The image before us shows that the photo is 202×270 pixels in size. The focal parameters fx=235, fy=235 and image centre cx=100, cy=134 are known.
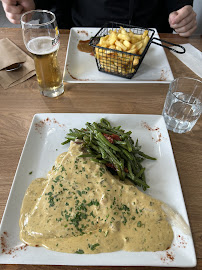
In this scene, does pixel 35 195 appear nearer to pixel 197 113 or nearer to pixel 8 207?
pixel 8 207

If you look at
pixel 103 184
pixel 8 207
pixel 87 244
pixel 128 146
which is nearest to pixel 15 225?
pixel 8 207

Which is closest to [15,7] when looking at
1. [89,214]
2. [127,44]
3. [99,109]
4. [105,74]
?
[105,74]

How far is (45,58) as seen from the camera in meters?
1.79

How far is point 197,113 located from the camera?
171 cm

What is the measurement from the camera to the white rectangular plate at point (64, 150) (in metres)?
1.08

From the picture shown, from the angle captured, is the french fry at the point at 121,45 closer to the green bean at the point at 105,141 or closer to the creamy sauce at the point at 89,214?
the green bean at the point at 105,141

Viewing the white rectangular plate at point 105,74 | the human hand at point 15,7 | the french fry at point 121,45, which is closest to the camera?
the french fry at point 121,45

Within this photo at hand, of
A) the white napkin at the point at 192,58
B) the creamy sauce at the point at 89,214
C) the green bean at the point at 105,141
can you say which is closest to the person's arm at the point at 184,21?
the white napkin at the point at 192,58

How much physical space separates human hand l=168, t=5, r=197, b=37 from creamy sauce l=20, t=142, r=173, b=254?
2046mm

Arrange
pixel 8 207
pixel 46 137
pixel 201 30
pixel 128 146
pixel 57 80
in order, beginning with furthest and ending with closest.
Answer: pixel 201 30, pixel 57 80, pixel 46 137, pixel 128 146, pixel 8 207

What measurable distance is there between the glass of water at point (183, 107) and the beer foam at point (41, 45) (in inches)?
37.3

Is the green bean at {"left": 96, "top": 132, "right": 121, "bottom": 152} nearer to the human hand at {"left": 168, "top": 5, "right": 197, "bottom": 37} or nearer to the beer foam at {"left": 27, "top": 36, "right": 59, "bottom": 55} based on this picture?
the beer foam at {"left": 27, "top": 36, "right": 59, "bottom": 55}

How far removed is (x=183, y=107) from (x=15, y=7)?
202 cm

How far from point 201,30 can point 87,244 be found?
3.65 metres
